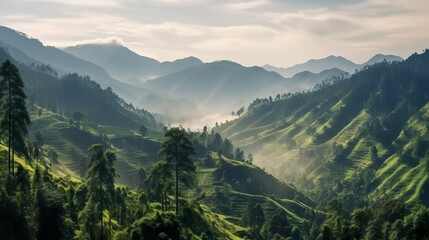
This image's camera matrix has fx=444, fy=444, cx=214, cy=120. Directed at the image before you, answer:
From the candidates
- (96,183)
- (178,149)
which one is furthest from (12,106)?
(178,149)

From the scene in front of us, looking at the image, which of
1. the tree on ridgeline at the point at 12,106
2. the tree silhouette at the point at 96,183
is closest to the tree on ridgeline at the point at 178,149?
the tree silhouette at the point at 96,183

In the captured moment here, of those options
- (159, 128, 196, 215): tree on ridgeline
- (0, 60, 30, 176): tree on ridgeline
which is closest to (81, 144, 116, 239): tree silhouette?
(159, 128, 196, 215): tree on ridgeline

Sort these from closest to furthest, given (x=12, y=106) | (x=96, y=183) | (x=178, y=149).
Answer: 1. (x=12, y=106)
2. (x=178, y=149)
3. (x=96, y=183)

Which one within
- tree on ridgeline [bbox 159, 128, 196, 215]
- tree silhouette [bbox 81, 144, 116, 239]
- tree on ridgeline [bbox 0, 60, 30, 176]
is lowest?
tree silhouette [bbox 81, 144, 116, 239]

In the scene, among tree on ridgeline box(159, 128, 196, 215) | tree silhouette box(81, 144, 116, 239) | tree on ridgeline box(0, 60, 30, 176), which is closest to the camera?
tree on ridgeline box(0, 60, 30, 176)

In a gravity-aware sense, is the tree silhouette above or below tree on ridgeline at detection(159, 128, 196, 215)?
below

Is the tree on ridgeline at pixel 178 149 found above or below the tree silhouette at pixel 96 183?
above

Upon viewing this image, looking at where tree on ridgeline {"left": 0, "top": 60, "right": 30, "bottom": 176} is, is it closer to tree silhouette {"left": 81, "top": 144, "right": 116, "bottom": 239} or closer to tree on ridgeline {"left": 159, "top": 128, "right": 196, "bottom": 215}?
tree silhouette {"left": 81, "top": 144, "right": 116, "bottom": 239}

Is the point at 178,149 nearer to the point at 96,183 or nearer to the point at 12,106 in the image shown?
the point at 96,183

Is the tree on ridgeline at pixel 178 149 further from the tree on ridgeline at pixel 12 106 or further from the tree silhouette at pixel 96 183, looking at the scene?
the tree on ridgeline at pixel 12 106

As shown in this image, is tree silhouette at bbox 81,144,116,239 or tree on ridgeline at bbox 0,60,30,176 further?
tree silhouette at bbox 81,144,116,239

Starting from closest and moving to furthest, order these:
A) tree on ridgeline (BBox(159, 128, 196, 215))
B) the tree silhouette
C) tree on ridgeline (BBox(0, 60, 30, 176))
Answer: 1. tree on ridgeline (BBox(0, 60, 30, 176))
2. tree on ridgeline (BBox(159, 128, 196, 215))
3. the tree silhouette

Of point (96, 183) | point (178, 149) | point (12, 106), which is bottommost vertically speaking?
point (96, 183)

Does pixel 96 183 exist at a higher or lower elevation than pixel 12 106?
lower
